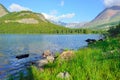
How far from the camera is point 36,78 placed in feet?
64.5

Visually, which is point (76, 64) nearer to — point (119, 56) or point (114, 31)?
point (119, 56)

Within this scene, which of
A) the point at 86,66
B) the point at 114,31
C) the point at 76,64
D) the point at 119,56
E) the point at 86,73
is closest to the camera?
the point at 86,73

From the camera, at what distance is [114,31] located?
88.2m

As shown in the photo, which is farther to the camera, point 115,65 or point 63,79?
point 115,65

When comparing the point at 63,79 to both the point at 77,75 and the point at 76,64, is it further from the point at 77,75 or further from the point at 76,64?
the point at 76,64

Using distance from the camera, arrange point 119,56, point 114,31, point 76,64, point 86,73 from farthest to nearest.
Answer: point 114,31
point 119,56
point 76,64
point 86,73

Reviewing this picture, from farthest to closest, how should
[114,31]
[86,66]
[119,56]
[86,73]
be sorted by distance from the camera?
1. [114,31]
2. [119,56]
3. [86,66]
4. [86,73]

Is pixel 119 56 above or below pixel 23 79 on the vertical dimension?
above

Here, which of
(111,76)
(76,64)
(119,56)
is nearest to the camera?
(111,76)

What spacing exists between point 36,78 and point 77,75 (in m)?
3.58

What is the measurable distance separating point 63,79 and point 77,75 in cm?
118

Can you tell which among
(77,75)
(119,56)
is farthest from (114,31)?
(77,75)

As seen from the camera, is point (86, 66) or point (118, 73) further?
point (86, 66)

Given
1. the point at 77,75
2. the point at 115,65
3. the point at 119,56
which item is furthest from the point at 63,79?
the point at 119,56
